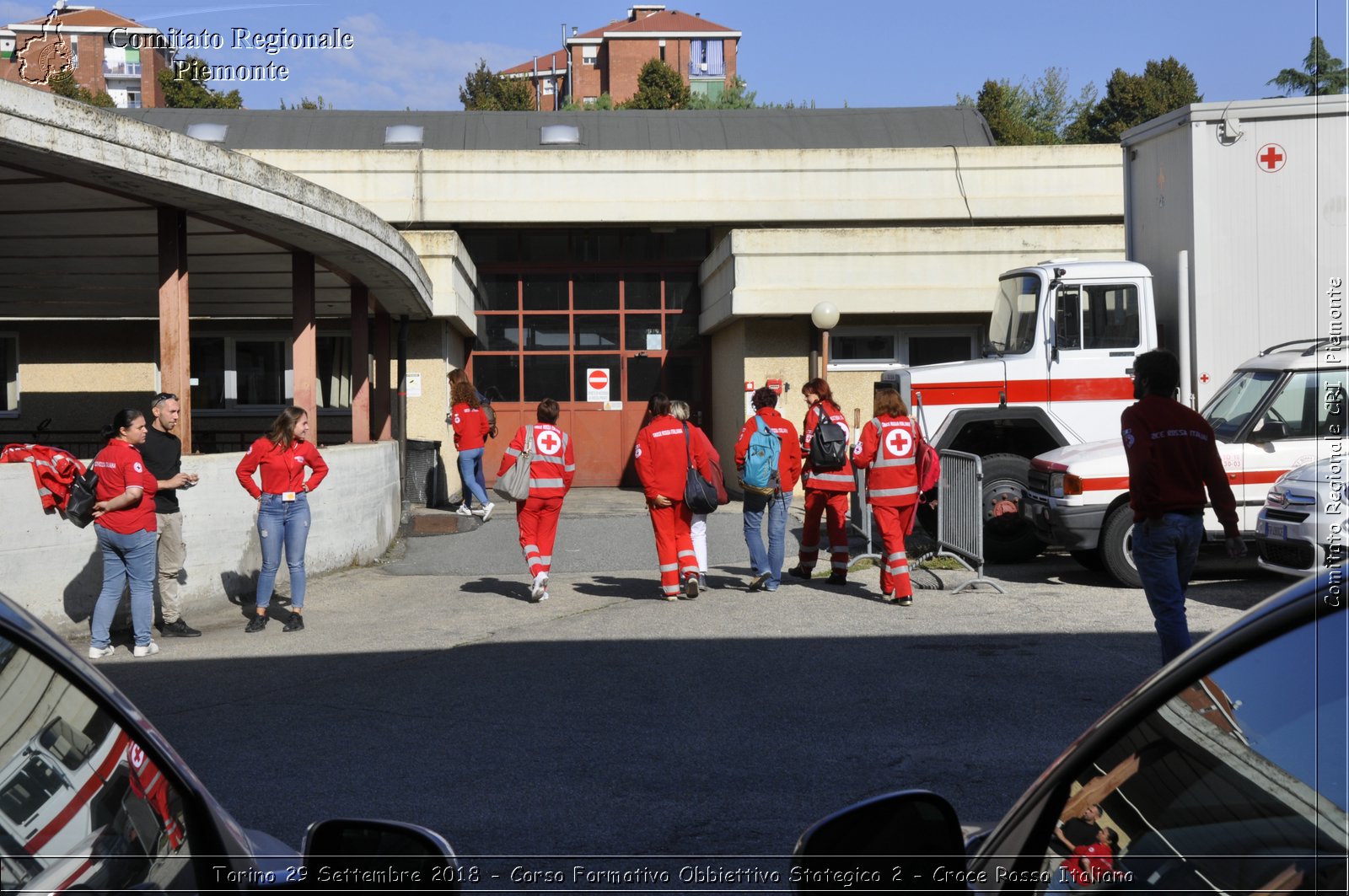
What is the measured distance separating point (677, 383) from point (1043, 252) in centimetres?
803

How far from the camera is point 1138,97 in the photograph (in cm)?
6381

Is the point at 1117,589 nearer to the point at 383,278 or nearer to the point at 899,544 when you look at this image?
the point at 899,544

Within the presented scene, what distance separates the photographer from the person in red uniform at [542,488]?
1124cm

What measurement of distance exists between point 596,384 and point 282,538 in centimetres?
1511

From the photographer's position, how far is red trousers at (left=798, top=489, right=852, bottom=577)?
11727 mm

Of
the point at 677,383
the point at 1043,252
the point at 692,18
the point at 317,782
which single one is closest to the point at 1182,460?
the point at 317,782

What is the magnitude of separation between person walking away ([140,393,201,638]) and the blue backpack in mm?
4783

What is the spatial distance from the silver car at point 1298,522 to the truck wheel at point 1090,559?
264 centimetres

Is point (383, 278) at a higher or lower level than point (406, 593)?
higher

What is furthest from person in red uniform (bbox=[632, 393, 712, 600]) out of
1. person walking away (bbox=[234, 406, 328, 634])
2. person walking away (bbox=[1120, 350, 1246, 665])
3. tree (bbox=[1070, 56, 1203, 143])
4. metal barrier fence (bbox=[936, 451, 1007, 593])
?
tree (bbox=[1070, 56, 1203, 143])

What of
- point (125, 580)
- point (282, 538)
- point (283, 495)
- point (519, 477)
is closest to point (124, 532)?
point (125, 580)

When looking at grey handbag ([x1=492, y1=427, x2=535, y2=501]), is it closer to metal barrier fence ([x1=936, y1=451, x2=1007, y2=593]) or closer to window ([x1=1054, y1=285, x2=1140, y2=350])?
metal barrier fence ([x1=936, y1=451, x2=1007, y2=593])

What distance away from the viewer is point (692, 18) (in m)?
104

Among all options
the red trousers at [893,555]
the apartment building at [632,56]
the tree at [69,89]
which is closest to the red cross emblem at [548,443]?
the red trousers at [893,555]
